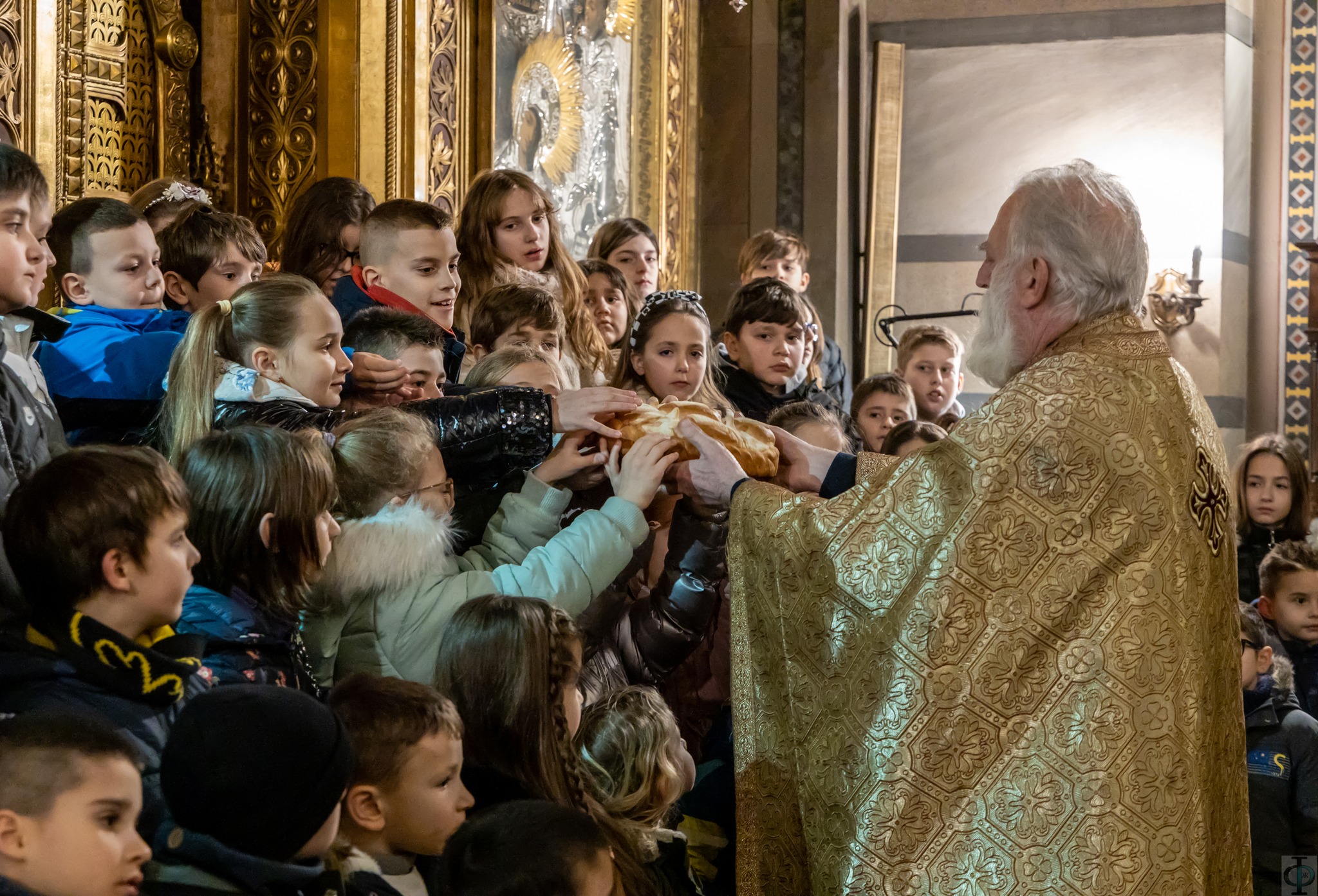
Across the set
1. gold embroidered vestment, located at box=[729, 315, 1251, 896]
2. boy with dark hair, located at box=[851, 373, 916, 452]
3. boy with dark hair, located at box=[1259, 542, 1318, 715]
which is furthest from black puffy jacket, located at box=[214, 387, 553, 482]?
boy with dark hair, located at box=[1259, 542, 1318, 715]

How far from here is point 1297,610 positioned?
16.2ft

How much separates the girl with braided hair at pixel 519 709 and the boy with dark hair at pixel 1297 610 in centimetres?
313

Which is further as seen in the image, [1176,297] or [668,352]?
[1176,297]

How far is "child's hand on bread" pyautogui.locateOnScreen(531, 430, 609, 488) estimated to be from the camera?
3.26 m

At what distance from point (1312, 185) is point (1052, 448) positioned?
30.3 ft

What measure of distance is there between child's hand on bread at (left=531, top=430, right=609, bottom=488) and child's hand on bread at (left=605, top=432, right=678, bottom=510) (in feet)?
0.18

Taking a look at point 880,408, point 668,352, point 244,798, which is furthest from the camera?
point 880,408

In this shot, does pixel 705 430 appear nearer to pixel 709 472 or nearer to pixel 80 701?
pixel 709 472

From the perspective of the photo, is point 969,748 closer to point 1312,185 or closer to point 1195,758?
point 1195,758

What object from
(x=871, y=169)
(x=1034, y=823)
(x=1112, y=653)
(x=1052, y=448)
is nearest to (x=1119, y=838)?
(x=1034, y=823)

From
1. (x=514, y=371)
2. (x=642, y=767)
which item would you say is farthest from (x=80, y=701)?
(x=514, y=371)

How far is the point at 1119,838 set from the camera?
267 centimetres

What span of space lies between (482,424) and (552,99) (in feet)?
16.9

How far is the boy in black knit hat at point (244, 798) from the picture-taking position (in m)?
1.87
